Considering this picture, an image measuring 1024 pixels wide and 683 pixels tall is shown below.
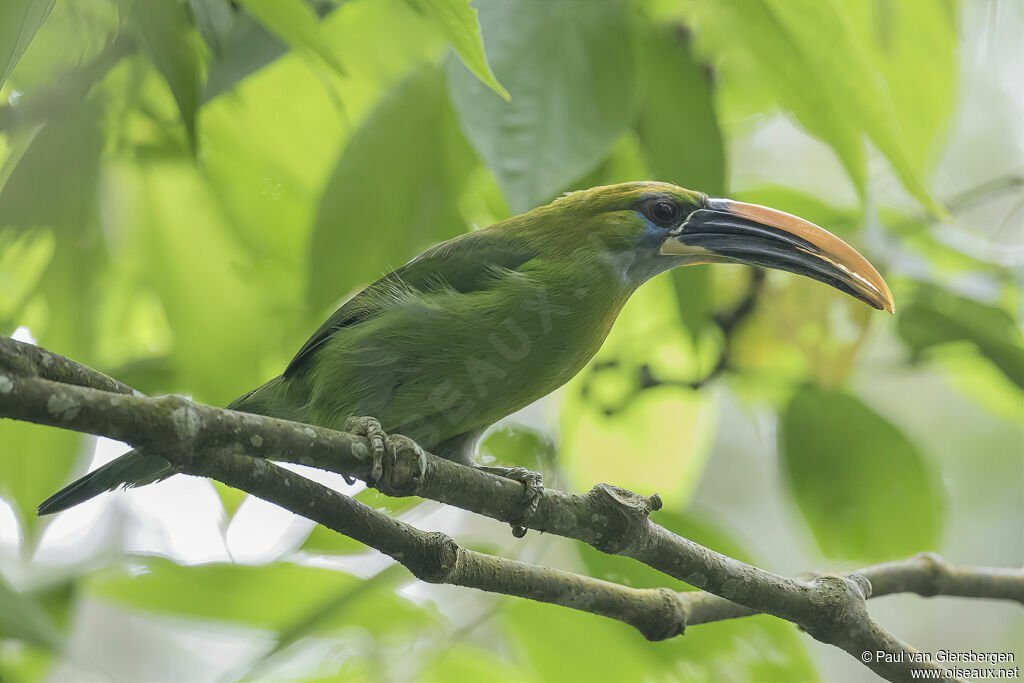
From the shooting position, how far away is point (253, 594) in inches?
80.5

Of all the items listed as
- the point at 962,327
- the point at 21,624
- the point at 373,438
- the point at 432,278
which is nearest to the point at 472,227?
the point at 432,278

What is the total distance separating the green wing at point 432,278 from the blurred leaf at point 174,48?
1.90 ft

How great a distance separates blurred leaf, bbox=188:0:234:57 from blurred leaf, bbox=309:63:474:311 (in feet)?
1.07

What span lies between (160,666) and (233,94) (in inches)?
72.8

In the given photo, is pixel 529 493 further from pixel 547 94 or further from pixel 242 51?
pixel 242 51

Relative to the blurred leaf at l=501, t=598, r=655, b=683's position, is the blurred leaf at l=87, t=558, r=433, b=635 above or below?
below

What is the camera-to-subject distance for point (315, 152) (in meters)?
1.85

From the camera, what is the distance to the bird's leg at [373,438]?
1448mm

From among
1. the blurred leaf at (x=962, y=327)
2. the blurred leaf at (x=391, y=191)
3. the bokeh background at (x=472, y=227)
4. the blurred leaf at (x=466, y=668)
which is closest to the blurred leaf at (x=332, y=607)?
the bokeh background at (x=472, y=227)

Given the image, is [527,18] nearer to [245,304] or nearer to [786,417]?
[245,304]

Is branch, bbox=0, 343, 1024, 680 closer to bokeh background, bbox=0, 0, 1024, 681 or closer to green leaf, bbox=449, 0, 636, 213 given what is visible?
bokeh background, bbox=0, 0, 1024, 681

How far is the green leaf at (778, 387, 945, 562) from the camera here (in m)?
2.18

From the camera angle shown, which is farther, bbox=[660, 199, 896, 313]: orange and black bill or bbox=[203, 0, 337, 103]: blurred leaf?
bbox=[660, 199, 896, 313]: orange and black bill

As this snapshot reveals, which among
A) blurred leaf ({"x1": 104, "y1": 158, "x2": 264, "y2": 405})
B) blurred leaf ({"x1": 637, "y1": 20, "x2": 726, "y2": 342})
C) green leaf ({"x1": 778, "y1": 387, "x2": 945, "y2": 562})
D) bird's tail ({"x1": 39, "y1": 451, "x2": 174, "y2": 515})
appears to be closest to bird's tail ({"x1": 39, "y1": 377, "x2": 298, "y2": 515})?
bird's tail ({"x1": 39, "y1": 451, "x2": 174, "y2": 515})
